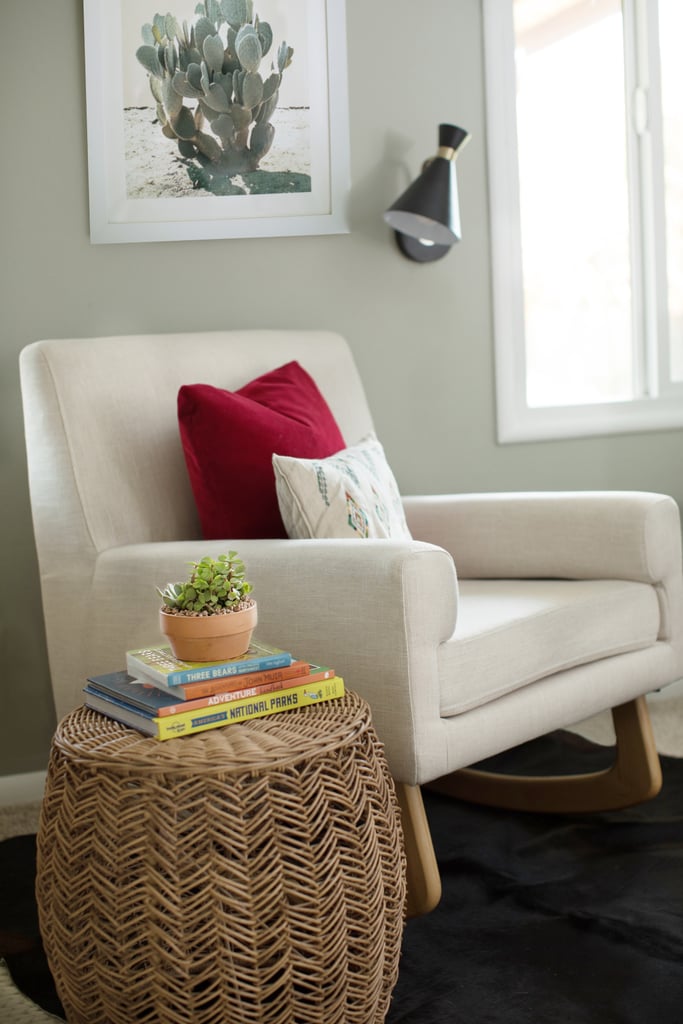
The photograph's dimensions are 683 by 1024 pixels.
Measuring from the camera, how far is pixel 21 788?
214 cm

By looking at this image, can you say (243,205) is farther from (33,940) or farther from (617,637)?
(33,940)

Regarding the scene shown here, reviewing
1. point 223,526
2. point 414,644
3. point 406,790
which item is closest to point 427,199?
point 223,526

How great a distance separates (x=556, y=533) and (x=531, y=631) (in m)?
0.37

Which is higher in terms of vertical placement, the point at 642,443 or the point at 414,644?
the point at 642,443

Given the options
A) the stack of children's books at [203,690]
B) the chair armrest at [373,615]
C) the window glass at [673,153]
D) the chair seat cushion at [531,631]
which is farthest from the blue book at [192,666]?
the window glass at [673,153]

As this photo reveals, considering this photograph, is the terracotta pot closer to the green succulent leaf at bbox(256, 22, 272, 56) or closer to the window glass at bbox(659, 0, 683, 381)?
the green succulent leaf at bbox(256, 22, 272, 56)

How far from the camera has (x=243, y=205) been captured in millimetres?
2215

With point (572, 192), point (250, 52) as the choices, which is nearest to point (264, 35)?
point (250, 52)

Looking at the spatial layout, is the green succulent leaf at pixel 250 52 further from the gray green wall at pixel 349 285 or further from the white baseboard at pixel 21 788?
the white baseboard at pixel 21 788

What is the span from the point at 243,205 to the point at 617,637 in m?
1.26

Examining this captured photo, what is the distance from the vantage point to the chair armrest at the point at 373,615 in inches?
52.1

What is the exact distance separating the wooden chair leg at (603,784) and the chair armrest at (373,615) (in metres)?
0.64

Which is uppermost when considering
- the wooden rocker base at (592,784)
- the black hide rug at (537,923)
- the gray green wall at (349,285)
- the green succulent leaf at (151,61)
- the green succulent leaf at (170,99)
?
the green succulent leaf at (151,61)

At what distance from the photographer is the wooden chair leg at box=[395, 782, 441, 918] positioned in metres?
1.40
